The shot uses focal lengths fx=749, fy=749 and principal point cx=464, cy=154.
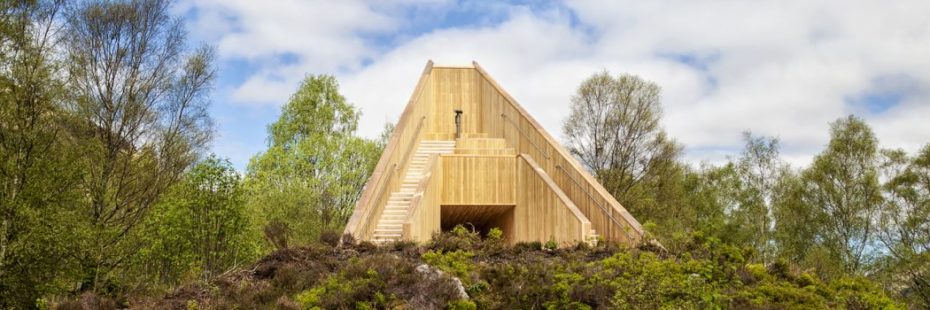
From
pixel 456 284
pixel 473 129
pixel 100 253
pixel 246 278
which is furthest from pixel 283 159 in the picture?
pixel 456 284

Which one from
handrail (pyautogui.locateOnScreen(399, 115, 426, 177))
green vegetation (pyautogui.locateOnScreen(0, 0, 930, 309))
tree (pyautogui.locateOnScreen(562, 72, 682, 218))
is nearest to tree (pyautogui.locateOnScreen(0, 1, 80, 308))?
green vegetation (pyautogui.locateOnScreen(0, 0, 930, 309))

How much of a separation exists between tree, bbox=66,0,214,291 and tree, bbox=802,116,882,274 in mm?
19649

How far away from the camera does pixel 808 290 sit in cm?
757

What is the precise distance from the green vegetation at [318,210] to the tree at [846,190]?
7cm

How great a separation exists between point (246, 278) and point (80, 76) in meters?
9.50

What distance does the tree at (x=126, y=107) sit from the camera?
1523 cm

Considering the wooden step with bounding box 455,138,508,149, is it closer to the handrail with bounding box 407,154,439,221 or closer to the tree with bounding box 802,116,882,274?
the handrail with bounding box 407,154,439,221

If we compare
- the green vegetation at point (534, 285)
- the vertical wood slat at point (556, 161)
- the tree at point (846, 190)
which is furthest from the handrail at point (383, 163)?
the tree at point (846, 190)

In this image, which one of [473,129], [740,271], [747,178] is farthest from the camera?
[747,178]

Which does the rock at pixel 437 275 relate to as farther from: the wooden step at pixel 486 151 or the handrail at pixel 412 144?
the wooden step at pixel 486 151

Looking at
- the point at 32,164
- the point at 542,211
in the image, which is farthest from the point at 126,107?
the point at 542,211

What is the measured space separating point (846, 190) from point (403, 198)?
1651cm

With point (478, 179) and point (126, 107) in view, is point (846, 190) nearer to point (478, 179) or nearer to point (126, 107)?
point (478, 179)

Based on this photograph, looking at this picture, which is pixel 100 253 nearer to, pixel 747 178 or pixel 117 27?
pixel 117 27
